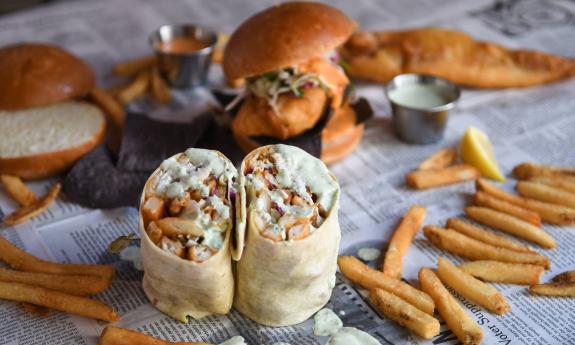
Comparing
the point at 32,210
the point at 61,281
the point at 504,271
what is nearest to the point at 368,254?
the point at 504,271

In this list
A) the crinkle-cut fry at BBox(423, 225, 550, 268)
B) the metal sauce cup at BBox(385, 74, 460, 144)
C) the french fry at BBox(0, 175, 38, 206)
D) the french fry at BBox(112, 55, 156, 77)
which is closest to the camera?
the crinkle-cut fry at BBox(423, 225, 550, 268)

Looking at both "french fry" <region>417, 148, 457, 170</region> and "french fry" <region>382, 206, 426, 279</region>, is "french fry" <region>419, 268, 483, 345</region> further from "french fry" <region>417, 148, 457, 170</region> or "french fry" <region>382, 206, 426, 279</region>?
"french fry" <region>417, 148, 457, 170</region>

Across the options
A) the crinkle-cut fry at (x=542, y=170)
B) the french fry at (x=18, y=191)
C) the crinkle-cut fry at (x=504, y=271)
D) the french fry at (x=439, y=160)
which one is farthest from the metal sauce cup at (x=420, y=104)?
the french fry at (x=18, y=191)

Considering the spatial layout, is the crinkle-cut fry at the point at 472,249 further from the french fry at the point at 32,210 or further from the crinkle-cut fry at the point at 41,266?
the french fry at the point at 32,210

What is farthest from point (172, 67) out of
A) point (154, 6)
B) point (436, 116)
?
point (436, 116)

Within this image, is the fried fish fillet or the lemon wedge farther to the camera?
the fried fish fillet

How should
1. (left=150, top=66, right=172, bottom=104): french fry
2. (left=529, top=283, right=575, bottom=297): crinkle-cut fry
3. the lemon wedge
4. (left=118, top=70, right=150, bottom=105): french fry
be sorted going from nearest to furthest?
(left=529, top=283, right=575, bottom=297): crinkle-cut fry, the lemon wedge, (left=118, top=70, right=150, bottom=105): french fry, (left=150, top=66, right=172, bottom=104): french fry

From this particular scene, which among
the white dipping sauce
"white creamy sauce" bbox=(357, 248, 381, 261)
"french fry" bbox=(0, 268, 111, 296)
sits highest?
the white dipping sauce

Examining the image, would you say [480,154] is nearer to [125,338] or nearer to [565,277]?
[565,277]

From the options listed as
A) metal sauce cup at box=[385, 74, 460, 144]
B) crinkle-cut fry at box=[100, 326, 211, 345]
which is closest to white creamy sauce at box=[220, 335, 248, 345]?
crinkle-cut fry at box=[100, 326, 211, 345]
